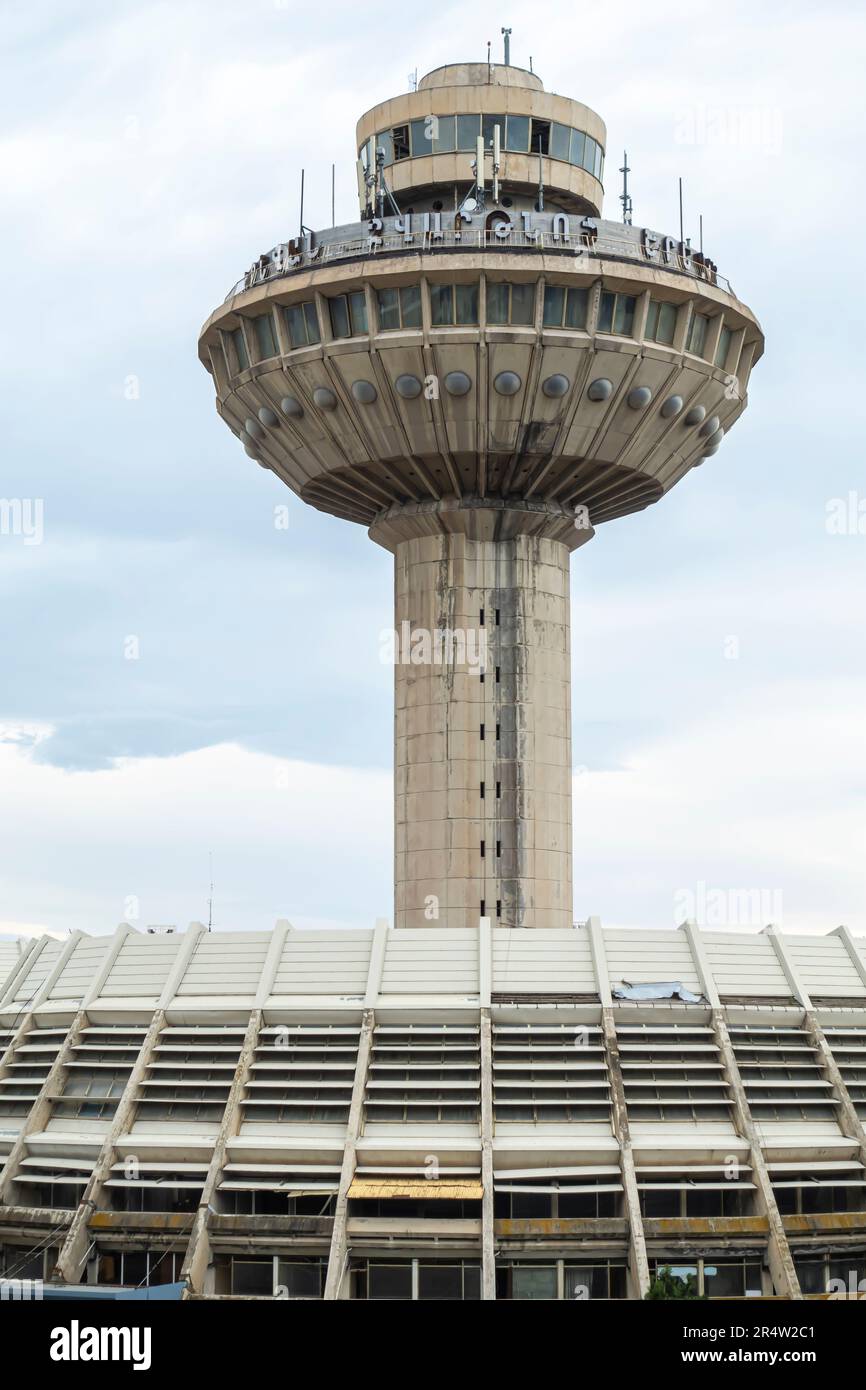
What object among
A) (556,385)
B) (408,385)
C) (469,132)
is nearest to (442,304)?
(408,385)

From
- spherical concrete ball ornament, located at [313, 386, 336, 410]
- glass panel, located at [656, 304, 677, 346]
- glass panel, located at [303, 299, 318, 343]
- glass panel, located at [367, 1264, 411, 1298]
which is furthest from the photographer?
spherical concrete ball ornament, located at [313, 386, 336, 410]

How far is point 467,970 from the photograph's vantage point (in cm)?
4628

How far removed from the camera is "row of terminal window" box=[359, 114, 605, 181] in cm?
6206

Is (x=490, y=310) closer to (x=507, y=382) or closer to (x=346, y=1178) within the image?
(x=507, y=382)

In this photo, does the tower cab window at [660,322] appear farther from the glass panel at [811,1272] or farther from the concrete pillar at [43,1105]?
the glass panel at [811,1272]

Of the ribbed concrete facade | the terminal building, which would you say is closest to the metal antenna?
the terminal building

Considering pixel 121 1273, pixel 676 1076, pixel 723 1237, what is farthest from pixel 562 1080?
pixel 121 1273

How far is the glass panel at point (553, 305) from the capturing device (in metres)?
56.3

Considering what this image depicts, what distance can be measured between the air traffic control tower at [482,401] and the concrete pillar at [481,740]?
0.08m

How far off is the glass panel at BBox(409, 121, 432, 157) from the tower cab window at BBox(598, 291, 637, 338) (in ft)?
36.4

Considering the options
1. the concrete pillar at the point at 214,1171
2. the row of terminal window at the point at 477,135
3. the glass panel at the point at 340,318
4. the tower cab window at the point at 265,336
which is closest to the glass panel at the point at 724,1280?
the concrete pillar at the point at 214,1171

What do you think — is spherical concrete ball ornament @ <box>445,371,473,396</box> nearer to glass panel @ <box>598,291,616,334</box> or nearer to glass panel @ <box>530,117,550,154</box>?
glass panel @ <box>598,291,616,334</box>
